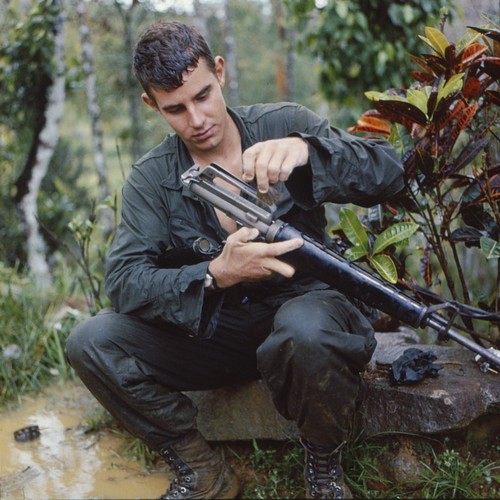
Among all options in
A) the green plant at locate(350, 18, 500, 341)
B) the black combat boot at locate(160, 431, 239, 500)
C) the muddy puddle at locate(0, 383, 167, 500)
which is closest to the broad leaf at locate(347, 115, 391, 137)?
the green plant at locate(350, 18, 500, 341)

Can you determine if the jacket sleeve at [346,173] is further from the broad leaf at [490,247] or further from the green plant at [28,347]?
the green plant at [28,347]

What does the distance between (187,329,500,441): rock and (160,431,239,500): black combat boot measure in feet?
1.03

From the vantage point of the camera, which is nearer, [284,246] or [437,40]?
[284,246]

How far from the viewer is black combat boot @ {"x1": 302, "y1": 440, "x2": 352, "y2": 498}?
222cm

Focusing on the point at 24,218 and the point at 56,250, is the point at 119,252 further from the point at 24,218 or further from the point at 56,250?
the point at 56,250

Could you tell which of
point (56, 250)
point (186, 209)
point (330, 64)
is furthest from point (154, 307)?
point (56, 250)

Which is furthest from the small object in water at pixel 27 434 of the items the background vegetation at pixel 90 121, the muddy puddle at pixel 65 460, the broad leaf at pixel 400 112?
the broad leaf at pixel 400 112

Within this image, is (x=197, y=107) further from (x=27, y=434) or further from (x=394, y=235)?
(x=27, y=434)

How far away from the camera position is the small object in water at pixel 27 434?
317 centimetres

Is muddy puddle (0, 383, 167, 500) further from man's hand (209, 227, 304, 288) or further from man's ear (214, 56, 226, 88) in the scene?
man's ear (214, 56, 226, 88)

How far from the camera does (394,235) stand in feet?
7.93

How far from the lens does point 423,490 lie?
234 centimetres

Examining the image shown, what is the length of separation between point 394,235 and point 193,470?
47.9 inches

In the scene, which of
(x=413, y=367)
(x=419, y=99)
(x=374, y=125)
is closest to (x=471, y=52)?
(x=419, y=99)
